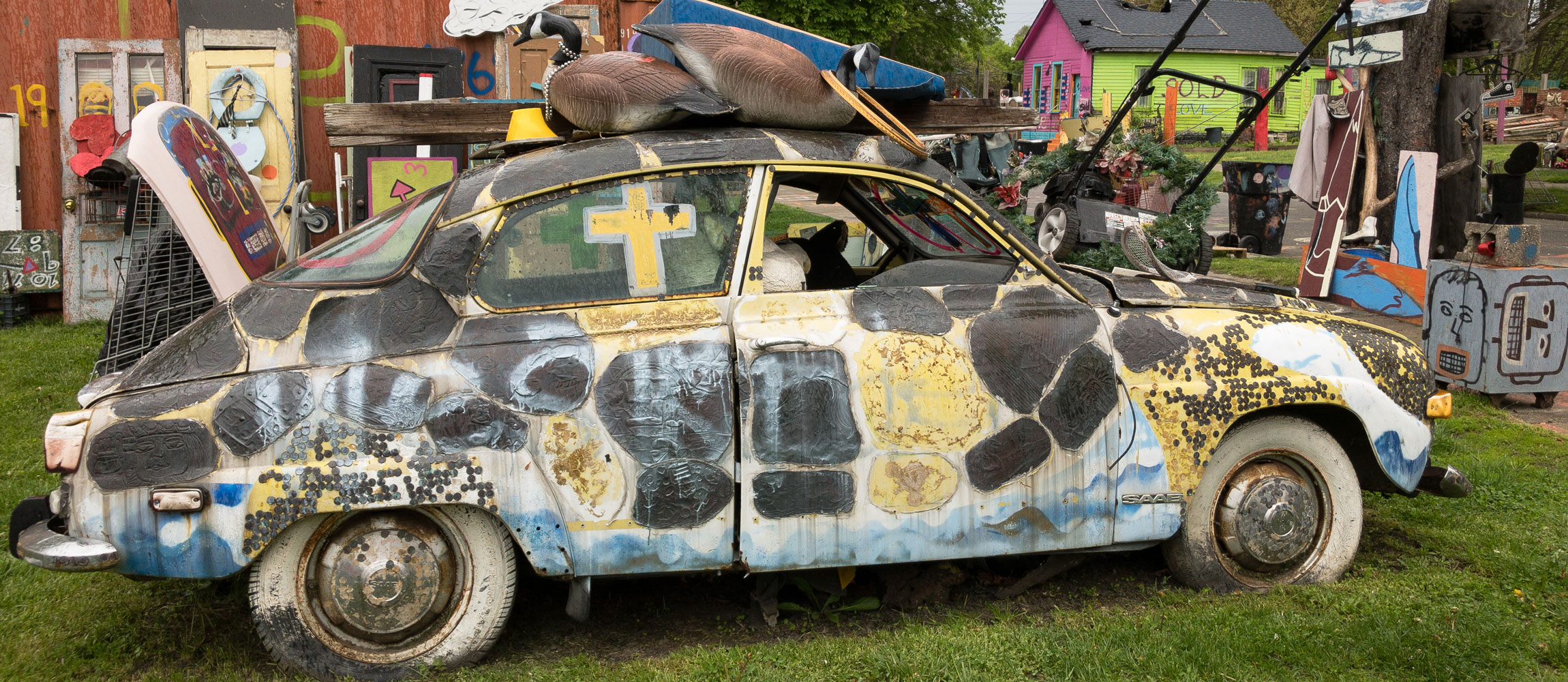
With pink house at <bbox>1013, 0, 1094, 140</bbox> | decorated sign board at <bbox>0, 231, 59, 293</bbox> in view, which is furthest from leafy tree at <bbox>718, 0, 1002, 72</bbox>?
decorated sign board at <bbox>0, 231, 59, 293</bbox>

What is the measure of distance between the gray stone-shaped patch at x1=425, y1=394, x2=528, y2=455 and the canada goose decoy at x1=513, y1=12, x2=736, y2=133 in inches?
44.8

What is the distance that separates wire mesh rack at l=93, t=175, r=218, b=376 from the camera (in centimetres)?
448

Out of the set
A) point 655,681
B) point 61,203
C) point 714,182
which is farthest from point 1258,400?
point 61,203

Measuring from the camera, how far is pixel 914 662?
3.35 metres

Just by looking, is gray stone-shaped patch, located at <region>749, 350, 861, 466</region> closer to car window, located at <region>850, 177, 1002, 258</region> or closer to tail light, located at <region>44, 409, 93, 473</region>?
car window, located at <region>850, 177, 1002, 258</region>

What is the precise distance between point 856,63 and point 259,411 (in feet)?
7.78

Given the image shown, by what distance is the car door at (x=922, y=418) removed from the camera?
3.34 m

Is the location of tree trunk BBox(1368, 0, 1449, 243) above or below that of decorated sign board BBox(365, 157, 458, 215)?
above

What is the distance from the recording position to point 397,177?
945cm

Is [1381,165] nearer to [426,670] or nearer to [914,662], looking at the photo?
[914,662]

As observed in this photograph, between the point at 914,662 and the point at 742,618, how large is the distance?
2.40 ft

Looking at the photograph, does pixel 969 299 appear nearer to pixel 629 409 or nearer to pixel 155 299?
pixel 629 409

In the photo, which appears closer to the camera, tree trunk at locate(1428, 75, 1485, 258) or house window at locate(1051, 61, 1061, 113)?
tree trunk at locate(1428, 75, 1485, 258)

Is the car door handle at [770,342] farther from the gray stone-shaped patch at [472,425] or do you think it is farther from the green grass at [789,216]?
the green grass at [789,216]
